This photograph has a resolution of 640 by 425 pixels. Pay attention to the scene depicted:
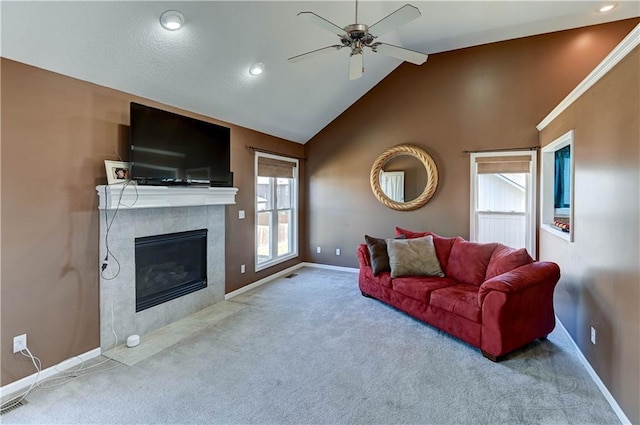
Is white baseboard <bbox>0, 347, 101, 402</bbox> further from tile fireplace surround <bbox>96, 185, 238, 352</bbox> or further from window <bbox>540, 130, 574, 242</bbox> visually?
window <bbox>540, 130, 574, 242</bbox>

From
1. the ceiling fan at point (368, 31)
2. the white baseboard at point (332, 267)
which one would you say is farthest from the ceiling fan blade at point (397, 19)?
the white baseboard at point (332, 267)

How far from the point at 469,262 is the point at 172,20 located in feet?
12.6

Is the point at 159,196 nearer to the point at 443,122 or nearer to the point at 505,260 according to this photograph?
the point at 505,260

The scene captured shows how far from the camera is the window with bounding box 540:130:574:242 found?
3.68 m

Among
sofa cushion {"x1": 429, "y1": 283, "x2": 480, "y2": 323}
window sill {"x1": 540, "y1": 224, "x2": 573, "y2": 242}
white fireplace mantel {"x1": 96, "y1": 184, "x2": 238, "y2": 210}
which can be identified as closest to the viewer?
white fireplace mantel {"x1": 96, "y1": 184, "x2": 238, "y2": 210}

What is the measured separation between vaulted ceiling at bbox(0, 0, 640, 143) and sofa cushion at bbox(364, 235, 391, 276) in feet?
7.80

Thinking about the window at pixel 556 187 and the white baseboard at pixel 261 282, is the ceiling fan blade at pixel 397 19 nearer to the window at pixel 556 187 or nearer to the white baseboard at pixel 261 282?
the window at pixel 556 187

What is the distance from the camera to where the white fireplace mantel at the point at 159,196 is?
9.37 ft

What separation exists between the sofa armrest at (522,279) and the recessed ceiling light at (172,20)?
349cm

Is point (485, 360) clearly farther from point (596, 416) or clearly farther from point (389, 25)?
point (389, 25)

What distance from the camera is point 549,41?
440 cm

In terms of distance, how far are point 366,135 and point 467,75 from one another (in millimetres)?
1788

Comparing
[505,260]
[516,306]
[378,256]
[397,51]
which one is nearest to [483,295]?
[516,306]

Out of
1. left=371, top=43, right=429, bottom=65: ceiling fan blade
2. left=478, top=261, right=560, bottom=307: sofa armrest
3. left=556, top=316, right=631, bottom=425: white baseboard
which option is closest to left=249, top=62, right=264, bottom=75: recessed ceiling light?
left=371, top=43, right=429, bottom=65: ceiling fan blade
